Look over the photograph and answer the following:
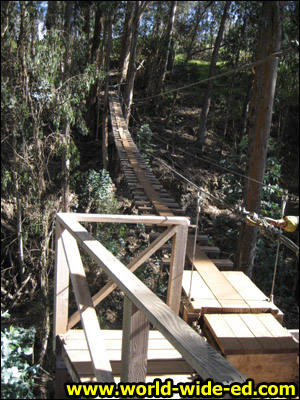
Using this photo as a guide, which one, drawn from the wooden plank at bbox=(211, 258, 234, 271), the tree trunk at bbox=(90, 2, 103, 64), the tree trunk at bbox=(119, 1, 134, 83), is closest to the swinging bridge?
the wooden plank at bbox=(211, 258, 234, 271)

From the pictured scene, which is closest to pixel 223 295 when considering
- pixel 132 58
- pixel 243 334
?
pixel 243 334

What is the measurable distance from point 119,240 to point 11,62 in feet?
12.7

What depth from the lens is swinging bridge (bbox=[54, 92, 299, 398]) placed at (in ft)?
2.81

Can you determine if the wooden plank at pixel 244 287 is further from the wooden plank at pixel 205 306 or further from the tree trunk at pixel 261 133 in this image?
the tree trunk at pixel 261 133

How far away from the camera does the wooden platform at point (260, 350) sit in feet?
5.99

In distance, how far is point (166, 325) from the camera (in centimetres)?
80

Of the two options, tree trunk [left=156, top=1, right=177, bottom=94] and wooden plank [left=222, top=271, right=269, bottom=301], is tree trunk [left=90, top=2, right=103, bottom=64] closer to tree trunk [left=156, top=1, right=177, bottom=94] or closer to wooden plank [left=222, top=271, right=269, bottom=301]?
tree trunk [left=156, top=1, right=177, bottom=94]

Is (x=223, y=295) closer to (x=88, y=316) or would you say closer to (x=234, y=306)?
(x=234, y=306)

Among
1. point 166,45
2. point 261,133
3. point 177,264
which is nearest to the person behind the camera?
point 177,264

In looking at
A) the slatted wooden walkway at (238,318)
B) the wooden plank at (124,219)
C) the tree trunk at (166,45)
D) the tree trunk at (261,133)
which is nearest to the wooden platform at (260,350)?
the slatted wooden walkway at (238,318)

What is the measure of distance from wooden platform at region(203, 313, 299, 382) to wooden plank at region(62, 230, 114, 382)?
77cm

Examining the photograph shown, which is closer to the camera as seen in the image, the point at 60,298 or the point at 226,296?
the point at 60,298

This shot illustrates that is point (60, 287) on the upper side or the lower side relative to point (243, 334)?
upper

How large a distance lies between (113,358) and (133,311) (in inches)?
29.0
